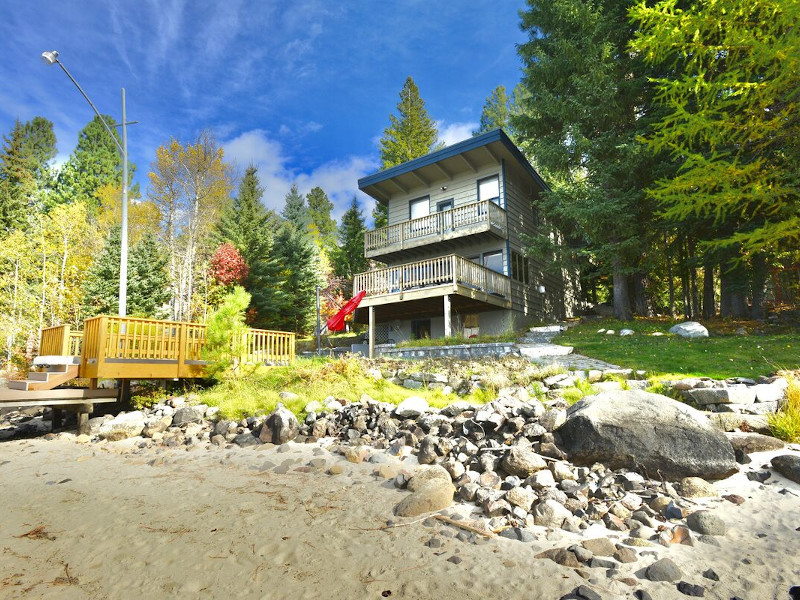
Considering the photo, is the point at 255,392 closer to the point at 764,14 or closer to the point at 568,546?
the point at 568,546

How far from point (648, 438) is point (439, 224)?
49.3 ft

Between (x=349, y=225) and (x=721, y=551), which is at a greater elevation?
(x=349, y=225)

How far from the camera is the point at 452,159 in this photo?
61.0 ft

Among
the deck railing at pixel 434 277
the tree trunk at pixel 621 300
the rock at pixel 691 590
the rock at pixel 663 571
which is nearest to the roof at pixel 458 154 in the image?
the deck railing at pixel 434 277

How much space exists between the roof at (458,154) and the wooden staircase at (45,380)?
46.9ft

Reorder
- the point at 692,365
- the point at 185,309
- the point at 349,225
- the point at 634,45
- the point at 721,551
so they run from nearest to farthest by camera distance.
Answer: the point at 721,551, the point at 692,365, the point at 634,45, the point at 185,309, the point at 349,225

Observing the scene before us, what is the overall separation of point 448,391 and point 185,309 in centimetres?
2112

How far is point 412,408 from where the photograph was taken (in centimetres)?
698

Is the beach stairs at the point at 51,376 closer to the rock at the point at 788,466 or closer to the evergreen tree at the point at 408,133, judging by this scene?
the rock at the point at 788,466

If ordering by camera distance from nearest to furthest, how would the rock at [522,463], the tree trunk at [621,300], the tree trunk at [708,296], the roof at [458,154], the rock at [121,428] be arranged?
the rock at [522,463], the rock at [121,428], the tree trunk at [621,300], the tree trunk at [708,296], the roof at [458,154]

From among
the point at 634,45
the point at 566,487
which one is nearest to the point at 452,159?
the point at 634,45

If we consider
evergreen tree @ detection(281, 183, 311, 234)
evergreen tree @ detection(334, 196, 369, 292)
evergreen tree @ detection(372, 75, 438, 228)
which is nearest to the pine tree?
evergreen tree @ detection(372, 75, 438, 228)

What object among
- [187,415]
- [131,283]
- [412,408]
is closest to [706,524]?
[412,408]

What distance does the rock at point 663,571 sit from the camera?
107 inches
